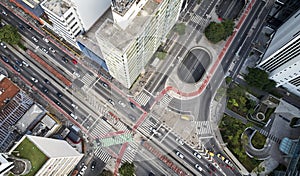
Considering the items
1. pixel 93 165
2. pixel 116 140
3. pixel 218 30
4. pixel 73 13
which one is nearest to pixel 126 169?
pixel 116 140

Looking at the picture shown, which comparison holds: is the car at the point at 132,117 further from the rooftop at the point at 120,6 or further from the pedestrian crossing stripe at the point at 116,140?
the rooftop at the point at 120,6

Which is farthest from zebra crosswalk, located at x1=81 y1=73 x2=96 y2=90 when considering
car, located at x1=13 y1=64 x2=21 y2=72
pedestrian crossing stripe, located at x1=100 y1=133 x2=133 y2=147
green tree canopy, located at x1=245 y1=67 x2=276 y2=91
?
green tree canopy, located at x1=245 y1=67 x2=276 y2=91

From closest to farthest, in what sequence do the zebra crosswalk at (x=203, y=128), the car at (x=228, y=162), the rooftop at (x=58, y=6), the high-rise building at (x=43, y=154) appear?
the high-rise building at (x=43, y=154) → the rooftop at (x=58, y=6) → the car at (x=228, y=162) → the zebra crosswalk at (x=203, y=128)

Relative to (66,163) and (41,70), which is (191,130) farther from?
(41,70)

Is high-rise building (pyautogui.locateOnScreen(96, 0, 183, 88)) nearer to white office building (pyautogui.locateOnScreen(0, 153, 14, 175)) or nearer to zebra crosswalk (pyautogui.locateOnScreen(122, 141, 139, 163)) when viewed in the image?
zebra crosswalk (pyautogui.locateOnScreen(122, 141, 139, 163))

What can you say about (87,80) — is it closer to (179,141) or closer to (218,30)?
(179,141)

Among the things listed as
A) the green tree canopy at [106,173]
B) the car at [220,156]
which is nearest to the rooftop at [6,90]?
the green tree canopy at [106,173]
